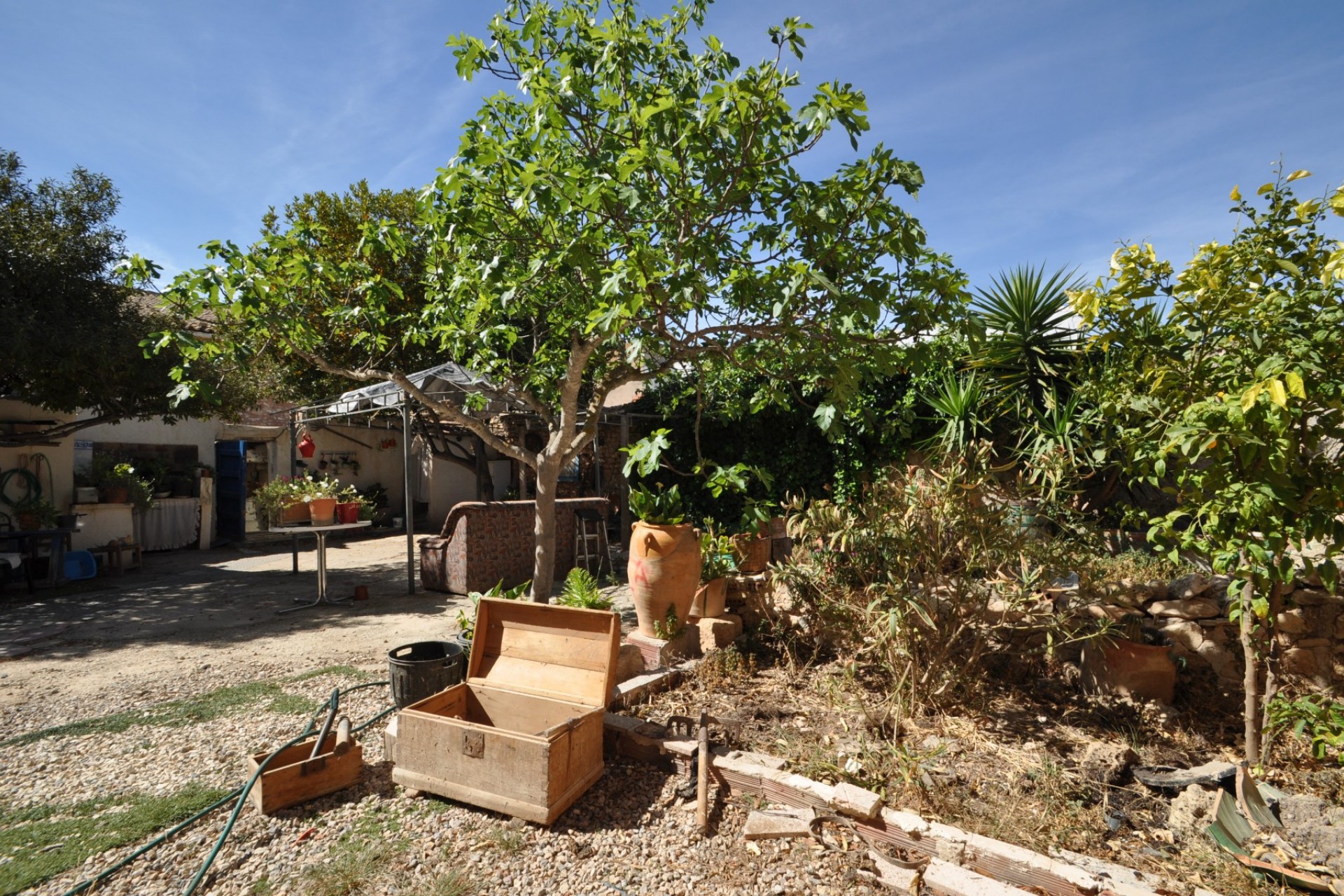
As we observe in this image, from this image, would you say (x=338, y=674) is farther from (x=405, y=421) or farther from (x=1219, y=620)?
(x=1219, y=620)

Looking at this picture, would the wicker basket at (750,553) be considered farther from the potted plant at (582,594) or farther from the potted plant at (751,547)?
the potted plant at (582,594)

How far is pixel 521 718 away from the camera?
3.62 meters

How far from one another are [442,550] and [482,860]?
5.75 metres

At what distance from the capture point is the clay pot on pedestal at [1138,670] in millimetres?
4031

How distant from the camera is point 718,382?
29.9 feet

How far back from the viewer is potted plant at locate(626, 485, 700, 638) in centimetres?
464

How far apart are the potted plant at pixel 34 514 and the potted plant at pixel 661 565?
30.0ft

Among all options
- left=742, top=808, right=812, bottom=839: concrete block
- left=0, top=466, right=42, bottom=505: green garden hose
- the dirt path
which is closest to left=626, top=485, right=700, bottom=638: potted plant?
left=742, top=808, right=812, bottom=839: concrete block

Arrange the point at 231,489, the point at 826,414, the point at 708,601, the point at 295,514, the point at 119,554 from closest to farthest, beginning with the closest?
1. the point at 826,414
2. the point at 708,601
3. the point at 295,514
4. the point at 119,554
5. the point at 231,489

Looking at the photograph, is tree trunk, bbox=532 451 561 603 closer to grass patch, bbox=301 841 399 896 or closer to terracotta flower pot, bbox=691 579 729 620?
terracotta flower pot, bbox=691 579 729 620

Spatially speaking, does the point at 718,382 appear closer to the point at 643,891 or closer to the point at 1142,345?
the point at 1142,345

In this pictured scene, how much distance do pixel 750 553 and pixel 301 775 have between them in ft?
13.2

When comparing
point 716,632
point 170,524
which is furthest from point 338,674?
point 170,524

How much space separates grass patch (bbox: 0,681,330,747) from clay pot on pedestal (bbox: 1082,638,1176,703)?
4879mm
